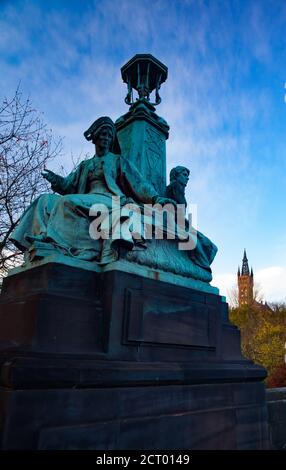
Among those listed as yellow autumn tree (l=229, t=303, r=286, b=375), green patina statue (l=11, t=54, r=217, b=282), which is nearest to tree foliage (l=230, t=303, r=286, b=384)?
yellow autumn tree (l=229, t=303, r=286, b=375)

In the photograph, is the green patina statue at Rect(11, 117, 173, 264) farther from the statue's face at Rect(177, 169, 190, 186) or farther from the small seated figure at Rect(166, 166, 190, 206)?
the statue's face at Rect(177, 169, 190, 186)

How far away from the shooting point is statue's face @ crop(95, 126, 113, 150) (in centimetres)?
484

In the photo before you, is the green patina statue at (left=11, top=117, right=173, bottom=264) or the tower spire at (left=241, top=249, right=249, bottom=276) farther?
the tower spire at (left=241, top=249, right=249, bottom=276)

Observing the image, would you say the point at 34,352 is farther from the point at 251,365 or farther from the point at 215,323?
the point at 251,365

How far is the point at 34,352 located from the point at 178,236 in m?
2.49

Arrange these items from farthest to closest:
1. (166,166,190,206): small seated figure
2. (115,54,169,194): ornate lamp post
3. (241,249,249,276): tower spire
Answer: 1. (241,249,249,276): tower spire
2. (115,54,169,194): ornate lamp post
3. (166,166,190,206): small seated figure

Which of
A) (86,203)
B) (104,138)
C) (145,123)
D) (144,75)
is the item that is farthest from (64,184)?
(144,75)

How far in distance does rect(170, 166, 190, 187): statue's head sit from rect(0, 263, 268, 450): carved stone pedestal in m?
2.00

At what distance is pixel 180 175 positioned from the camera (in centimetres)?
547

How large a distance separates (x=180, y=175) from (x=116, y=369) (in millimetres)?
3466

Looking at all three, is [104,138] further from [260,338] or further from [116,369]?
[260,338]

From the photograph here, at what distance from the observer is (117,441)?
9.24 ft

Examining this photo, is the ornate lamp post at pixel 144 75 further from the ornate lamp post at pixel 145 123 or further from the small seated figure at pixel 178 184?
the small seated figure at pixel 178 184
